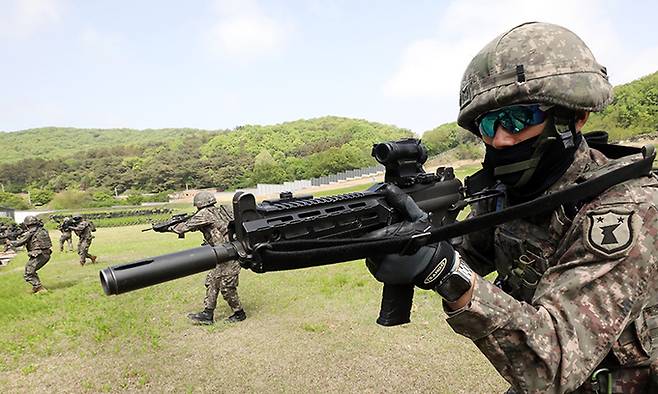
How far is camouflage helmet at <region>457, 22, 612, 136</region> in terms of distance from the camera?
77.5 inches

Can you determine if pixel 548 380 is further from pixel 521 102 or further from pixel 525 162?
pixel 521 102

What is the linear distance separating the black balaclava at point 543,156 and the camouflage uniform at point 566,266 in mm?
35

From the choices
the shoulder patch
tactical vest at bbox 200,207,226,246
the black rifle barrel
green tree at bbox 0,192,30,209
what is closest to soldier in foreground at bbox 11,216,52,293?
tactical vest at bbox 200,207,226,246

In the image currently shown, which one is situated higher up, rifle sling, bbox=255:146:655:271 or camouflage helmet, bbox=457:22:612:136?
camouflage helmet, bbox=457:22:612:136

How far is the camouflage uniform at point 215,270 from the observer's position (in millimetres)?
8555

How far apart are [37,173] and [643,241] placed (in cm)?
8819

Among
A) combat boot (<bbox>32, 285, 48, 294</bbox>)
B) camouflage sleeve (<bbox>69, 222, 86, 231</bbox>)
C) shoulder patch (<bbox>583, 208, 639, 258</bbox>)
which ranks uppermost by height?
shoulder patch (<bbox>583, 208, 639, 258</bbox>)

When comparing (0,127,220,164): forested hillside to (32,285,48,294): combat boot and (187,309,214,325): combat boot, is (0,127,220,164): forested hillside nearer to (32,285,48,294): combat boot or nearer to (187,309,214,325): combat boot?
(32,285,48,294): combat boot

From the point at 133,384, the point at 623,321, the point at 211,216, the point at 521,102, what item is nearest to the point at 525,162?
the point at 521,102

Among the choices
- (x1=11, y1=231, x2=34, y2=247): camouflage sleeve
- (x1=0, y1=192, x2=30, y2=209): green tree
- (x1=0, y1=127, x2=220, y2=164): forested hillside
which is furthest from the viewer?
(x1=0, y1=127, x2=220, y2=164): forested hillside

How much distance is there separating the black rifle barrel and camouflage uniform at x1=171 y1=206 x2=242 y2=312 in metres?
7.09

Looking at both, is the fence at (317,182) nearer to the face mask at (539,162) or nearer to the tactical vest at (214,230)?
the tactical vest at (214,230)

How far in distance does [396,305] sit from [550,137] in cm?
Result: 101

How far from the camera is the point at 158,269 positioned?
1.37m
